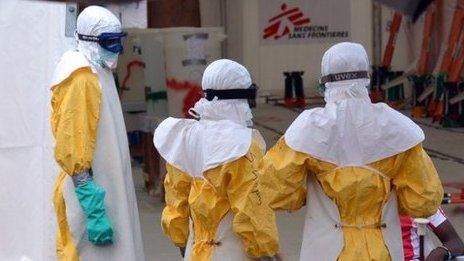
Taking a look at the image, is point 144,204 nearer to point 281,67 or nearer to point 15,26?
point 15,26

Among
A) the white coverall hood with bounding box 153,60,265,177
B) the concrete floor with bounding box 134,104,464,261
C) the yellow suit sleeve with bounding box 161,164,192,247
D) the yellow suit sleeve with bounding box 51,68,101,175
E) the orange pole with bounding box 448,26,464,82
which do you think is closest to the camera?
the white coverall hood with bounding box 153,60,265,177

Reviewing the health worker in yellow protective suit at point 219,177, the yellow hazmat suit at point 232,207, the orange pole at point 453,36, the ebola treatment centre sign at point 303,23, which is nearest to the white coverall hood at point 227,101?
the health worker in yellow protective suit at point 219,177

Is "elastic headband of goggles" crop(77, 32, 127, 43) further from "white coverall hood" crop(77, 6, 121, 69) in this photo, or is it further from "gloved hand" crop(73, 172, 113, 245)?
"gloved hand" crop(73, 172, 113, 245)

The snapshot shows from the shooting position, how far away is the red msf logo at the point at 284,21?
2394cm

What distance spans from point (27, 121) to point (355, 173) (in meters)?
3.76

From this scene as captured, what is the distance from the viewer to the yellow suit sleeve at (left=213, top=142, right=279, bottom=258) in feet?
18.7

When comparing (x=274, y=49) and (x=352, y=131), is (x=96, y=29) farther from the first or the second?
(x=274, y=49)

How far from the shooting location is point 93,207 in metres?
6.45

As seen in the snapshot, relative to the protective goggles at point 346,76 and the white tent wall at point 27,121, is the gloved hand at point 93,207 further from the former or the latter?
the white tent wall at point 27,121

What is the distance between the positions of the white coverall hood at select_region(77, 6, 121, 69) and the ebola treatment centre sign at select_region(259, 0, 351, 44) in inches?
674

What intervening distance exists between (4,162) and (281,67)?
15.5 metres

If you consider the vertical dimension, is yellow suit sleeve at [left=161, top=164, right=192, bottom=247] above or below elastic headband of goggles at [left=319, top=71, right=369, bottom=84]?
below

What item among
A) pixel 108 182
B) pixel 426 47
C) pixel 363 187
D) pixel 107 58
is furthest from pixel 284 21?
pixel 363 187

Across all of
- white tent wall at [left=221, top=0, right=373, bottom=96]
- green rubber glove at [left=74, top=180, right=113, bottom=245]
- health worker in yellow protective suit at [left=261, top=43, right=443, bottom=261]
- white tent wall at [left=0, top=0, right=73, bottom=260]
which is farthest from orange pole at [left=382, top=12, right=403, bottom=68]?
health worker in yellow protective suit at [left=261, top=43, right=443, bottom=261]
